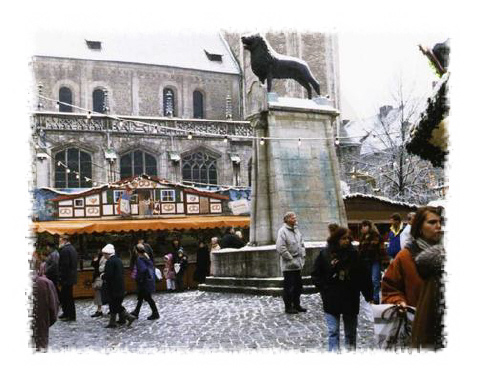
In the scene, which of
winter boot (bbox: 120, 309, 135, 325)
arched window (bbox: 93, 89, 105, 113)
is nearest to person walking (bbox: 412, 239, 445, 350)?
winter boot (bbox: 120, 309, 135, 325)

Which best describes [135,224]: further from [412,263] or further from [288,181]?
[412,263]

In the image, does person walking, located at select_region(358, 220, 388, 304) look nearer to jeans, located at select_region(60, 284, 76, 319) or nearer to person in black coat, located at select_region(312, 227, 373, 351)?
person in black coat, located at select_region(312, 227, 373, 351)

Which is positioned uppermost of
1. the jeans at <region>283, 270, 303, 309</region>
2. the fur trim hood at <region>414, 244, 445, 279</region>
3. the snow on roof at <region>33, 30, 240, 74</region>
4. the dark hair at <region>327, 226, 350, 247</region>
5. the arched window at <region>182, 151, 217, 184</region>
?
the snow on roof at <region>33, 30, 240, 74</region>

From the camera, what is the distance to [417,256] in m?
4.14

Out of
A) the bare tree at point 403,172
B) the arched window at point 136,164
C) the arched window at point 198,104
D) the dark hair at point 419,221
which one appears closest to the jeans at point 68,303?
the dark hair at point 419,221

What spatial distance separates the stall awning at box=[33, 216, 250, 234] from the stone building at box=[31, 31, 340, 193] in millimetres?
10961

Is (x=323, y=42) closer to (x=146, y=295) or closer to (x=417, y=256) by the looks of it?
(x=146, y=295)

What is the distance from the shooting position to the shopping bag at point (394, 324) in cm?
430

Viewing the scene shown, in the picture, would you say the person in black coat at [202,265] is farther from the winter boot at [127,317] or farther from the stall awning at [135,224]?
the winter boot at [127,317]

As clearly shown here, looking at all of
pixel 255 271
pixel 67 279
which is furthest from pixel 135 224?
pixel 67 279

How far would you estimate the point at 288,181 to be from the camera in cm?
1380

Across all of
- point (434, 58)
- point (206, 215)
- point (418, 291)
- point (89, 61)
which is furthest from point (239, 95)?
point (418, 291)

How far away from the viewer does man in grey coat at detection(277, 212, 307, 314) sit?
392 inches

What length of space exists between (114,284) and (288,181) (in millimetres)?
4939
